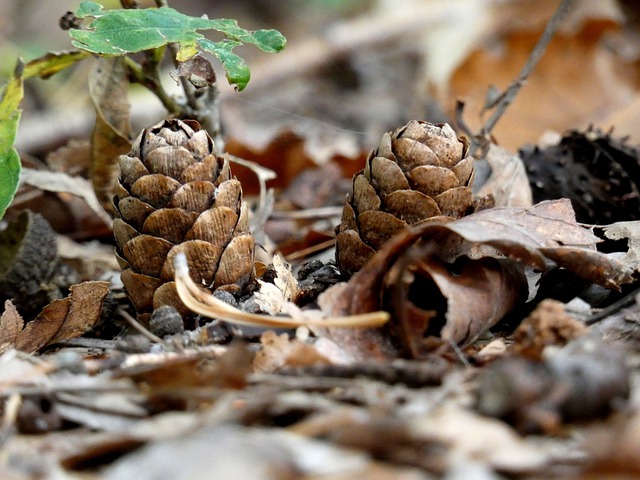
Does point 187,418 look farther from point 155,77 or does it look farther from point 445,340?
point 155,77

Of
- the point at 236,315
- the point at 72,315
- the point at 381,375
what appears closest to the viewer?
the point at 381,375

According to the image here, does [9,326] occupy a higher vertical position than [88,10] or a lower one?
lower

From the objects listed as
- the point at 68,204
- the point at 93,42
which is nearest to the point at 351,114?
the point at 68,204

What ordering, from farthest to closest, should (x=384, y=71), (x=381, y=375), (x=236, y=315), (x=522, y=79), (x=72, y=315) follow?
(x=384, y=71) < (x=522, y=79) < (x=72, y=315) < (x=236, y=315) < (x=381, y=375)

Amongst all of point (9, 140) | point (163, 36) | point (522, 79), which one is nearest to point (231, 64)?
point (163, 36)

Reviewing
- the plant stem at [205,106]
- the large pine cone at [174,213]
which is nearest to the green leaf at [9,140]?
the large pine cone at [174,213]

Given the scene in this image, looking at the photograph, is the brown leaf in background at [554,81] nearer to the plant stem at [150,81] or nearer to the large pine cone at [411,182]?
the plant stem at [150,81]

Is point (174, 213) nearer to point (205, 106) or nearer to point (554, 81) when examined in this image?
point (205, 106)
